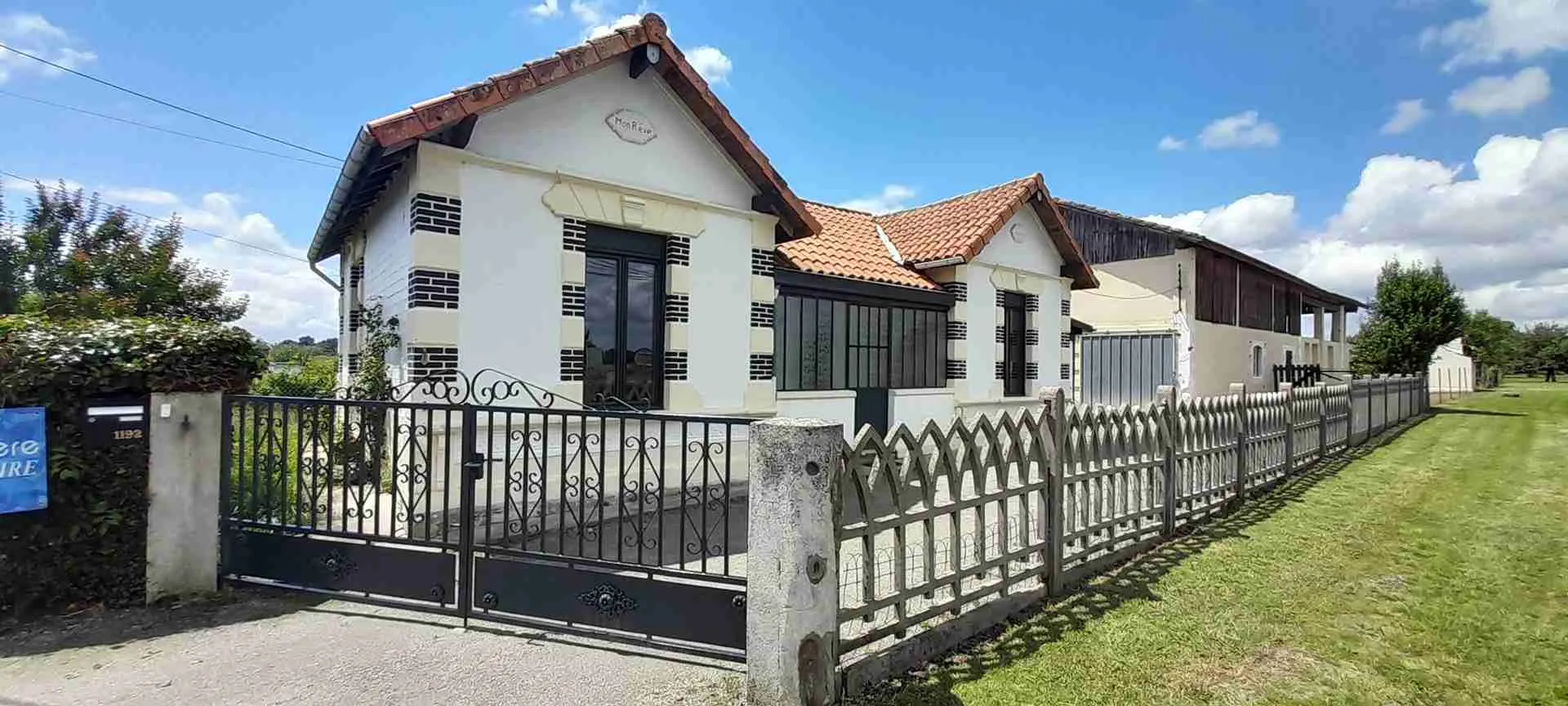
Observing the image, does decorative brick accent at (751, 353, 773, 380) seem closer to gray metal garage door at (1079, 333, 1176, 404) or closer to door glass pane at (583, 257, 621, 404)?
door glass pane at (583, 257, 621, 404)

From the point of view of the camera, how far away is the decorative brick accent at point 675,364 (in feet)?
25.6

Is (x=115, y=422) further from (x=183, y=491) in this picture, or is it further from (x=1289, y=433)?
(x=1289, y=433)

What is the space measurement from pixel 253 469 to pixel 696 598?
11.5 ft

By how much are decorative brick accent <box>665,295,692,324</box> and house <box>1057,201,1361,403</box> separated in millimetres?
14296

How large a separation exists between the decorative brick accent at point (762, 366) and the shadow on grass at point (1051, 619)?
459 centimetres

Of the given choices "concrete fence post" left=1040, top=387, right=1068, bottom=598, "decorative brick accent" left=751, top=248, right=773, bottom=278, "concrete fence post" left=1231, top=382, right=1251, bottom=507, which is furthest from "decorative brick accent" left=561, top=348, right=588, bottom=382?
"concrete fence post" left=1231, top=382, right=1251, bottom=507

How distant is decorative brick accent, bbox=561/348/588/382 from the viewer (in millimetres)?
6984

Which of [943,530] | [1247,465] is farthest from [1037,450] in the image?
[1247,465]

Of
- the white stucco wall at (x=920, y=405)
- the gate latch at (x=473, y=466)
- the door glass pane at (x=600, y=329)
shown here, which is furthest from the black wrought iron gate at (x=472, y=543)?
the white stucco wall at (x=920, y=405)

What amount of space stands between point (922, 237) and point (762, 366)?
5.67 metres

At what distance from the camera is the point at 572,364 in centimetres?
704

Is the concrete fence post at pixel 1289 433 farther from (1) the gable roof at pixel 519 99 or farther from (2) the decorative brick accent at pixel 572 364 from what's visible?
(2) the decorative brick accent at pixel 572 364

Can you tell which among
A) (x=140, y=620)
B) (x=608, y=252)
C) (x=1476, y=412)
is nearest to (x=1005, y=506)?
(x=608, y=252)

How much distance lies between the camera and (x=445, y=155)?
20.4 feet
